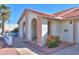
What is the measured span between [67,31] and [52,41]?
1.98 metres

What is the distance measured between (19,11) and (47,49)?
11.5ft

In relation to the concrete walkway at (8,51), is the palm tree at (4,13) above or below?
above

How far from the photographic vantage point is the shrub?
16938mm

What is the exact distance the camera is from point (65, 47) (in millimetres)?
16375

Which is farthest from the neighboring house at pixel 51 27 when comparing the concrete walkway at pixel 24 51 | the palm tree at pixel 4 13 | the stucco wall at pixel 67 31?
the concrete walkway at pixel 24 51

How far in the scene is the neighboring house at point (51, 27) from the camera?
17.7 metres

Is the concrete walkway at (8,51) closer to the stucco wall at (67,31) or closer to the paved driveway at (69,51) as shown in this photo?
the paved driveway at (69,51)

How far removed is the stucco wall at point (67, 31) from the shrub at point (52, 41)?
0.83 meters

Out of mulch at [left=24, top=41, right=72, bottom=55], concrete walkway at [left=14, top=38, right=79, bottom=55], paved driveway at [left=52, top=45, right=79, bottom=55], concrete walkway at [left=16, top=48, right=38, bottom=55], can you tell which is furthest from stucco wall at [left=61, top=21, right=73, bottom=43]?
concrete walkway at [left=16, top=48, right=38, bottom=55]

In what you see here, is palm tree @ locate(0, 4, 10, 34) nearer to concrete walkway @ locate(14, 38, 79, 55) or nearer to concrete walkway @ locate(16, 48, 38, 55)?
concrete walkway @ locate(14, 38, 79, 55)

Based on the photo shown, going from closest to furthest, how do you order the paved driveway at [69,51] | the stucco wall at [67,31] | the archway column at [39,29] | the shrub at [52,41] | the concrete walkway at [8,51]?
the concrete walkway at [8,51] → the paved driveway at [69,51] → the shrub at [52,41] → the stucco wall at [67,31] → the archway column at [39,29]

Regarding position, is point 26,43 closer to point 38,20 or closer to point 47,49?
point 47,49

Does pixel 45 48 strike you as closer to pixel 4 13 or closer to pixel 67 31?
pixel 67 31

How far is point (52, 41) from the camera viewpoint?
17.3m
